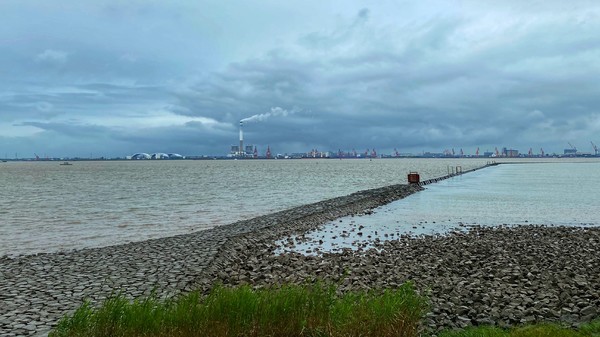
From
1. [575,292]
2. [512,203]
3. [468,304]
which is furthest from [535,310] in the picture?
[512,203]

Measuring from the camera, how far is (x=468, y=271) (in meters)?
17.3

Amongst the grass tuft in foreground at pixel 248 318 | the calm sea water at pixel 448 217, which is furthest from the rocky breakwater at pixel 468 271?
the calm sea water at pixel 448 217

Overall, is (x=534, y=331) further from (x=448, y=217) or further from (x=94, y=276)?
(x=448, y=217)

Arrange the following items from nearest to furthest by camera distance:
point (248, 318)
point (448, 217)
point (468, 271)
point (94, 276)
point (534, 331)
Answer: point (248, 318) → point (534, 331) → point (94, 276) → point (468, 271) → point (448, 217)

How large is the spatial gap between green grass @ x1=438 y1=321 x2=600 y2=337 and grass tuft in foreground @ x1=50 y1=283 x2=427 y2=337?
1.20 m

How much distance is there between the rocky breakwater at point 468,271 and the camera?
455 inches

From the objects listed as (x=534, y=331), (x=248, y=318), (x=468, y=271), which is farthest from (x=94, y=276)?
(x=534, y=331)

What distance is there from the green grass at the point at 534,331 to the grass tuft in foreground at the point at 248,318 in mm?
1202

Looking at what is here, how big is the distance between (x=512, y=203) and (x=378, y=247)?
32.3 meters

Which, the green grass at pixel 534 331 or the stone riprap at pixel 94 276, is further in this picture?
the stone riprap at pixel 94 276

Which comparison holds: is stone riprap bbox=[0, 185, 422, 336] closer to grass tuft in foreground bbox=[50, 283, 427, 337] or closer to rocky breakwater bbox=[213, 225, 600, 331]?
rocky breakwater bbox=[213, 225, 600, 331]

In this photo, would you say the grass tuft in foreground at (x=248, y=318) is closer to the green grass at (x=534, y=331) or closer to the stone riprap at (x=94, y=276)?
the green grass at (x=534, y=331)

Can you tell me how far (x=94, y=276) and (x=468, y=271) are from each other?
12953 millimetres

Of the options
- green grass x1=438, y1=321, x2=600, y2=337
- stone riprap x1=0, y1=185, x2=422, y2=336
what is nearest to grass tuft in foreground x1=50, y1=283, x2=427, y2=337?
green grass x1=438, y1=321, x2=600, y2=337
